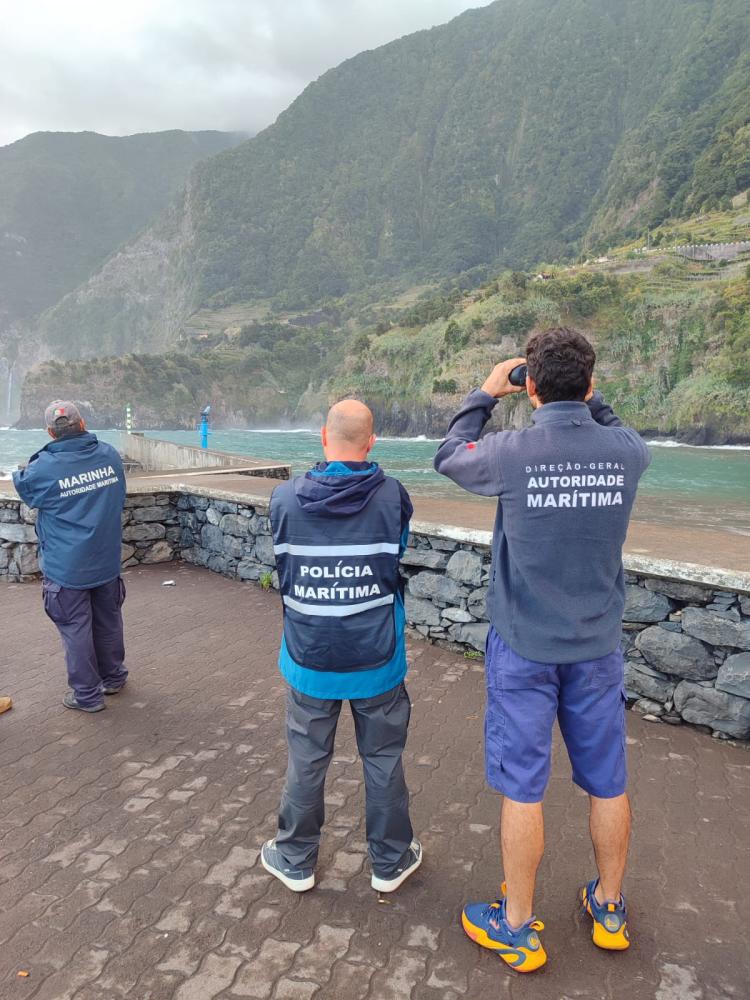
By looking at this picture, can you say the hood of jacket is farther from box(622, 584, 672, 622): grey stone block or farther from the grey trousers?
box(622, 584, 672, 622): grey stone block

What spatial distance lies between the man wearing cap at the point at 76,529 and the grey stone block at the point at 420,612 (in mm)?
2302

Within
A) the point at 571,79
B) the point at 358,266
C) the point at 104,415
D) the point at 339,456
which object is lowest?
the point at 104,415

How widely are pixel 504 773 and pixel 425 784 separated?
1.33 m

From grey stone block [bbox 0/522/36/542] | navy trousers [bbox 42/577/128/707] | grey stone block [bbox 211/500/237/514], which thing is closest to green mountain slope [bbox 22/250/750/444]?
grey stone block [bbox 211/500/237/514]

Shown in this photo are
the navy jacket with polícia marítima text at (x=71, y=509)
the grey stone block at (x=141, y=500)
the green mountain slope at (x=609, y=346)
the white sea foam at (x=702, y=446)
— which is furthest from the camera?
the green mountain slope at (x=609, y=346)

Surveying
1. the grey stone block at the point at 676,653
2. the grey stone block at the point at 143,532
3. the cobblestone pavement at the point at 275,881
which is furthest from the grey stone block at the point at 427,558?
the grey stone block at the point at 143,532

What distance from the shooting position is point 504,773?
2219mm

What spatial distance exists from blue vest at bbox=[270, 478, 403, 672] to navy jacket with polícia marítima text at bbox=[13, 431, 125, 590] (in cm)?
217

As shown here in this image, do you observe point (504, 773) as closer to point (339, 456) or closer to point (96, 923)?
point (339, 456)

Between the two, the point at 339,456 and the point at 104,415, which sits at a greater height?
the point at 339,456

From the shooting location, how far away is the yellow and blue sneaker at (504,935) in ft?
7.20

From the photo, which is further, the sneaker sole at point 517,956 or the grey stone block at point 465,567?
the grey stone block at point 465,567

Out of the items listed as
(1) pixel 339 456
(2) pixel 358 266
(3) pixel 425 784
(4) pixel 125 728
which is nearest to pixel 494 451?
(1) pixel 339 456

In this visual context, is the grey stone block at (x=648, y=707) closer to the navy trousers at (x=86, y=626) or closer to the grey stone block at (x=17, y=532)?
the navy trousers at (x=86, y=626)
